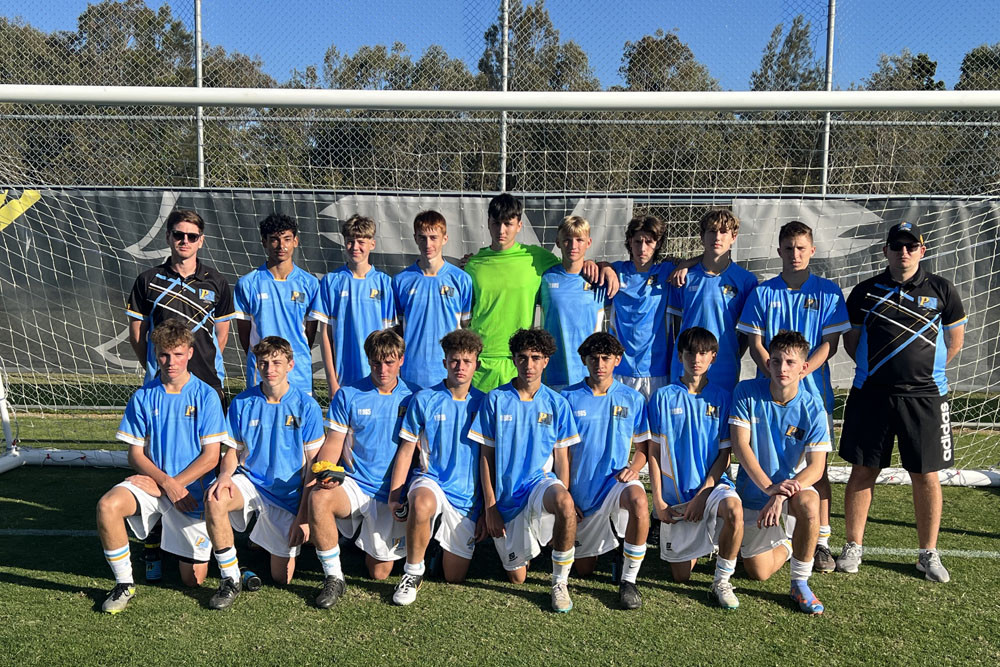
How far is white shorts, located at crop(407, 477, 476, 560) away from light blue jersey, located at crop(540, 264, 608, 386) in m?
0.98

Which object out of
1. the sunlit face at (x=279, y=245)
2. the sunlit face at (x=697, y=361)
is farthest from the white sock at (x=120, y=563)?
the sunlit face at (x=697, y=361)

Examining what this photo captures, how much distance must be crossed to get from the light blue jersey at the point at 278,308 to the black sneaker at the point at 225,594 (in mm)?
1140

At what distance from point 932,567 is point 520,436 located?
2.08 meters

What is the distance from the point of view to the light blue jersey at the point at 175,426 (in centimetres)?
360

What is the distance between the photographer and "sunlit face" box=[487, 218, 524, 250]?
165 inches

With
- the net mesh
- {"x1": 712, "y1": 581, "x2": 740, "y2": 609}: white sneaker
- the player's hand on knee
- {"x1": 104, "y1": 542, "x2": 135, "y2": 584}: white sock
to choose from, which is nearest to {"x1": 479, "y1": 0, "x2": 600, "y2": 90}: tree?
the net mesh

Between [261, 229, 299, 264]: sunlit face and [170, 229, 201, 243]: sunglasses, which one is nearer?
[170, 229, 201, 243]: sunglasses

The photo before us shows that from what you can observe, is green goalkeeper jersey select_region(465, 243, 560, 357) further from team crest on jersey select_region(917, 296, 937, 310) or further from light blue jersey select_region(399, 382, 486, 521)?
team crest on jersey select_region(917, 296, 937, 310)

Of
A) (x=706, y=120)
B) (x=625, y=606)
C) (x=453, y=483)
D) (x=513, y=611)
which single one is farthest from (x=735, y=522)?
(x=706, y=120)

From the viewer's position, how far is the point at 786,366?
3.54m

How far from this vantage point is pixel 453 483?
367cm

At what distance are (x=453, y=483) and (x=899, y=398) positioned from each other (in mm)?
2169

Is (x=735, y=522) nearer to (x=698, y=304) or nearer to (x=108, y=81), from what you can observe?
(x=698, y=304)

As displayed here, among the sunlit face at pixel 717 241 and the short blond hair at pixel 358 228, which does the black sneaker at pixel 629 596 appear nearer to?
the sunlit face at pixel 717 241
